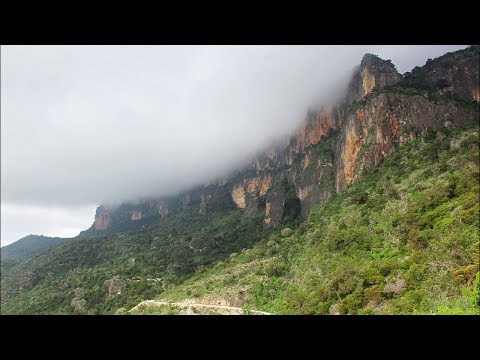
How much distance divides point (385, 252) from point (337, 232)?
403 inches

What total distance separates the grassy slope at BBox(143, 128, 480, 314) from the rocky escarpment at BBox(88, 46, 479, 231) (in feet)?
11.3

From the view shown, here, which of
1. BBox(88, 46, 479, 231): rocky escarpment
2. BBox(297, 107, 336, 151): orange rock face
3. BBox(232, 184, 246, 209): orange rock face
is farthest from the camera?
BBox(232, 184, 246, 209): orange rock face

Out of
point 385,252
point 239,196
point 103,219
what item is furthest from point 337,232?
point 103,219

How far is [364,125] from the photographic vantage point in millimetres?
55688

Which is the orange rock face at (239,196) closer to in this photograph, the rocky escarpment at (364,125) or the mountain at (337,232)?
the mountain at (337,232)

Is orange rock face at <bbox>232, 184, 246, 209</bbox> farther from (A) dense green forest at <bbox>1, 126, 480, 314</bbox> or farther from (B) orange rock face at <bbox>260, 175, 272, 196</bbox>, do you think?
(A) dense green forest at <bbox>1, 126, 480, 314</bbox>

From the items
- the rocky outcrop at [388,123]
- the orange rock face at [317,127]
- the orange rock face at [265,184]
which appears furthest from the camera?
the orange rock face at [265,184]

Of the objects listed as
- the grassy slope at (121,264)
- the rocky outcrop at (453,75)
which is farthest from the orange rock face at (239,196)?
the rocky outcrop at (453,75)

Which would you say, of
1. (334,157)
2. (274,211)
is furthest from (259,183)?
(334,157)

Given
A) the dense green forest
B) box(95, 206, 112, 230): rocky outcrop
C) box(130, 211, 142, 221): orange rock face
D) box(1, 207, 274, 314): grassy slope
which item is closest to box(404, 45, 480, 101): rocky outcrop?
the dense green forest

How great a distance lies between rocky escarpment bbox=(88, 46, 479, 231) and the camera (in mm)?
50875

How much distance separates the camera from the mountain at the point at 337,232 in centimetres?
2409
